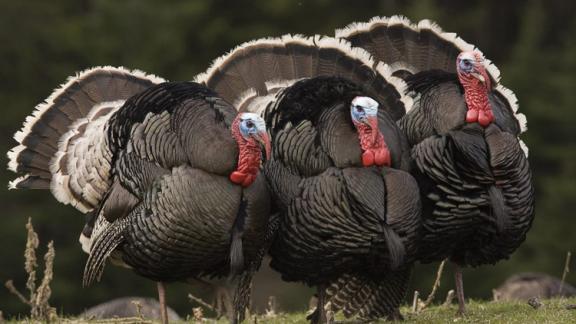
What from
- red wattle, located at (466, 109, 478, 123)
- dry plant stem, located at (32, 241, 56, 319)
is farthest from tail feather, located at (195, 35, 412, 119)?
dry plant stem, located at (32, 241, 56, 319)

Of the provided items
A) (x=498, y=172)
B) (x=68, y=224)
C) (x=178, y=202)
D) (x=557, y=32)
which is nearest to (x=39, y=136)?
(x=178, y=202)

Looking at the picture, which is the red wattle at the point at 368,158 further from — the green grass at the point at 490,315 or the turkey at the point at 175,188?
the green grass at the point at 490,315

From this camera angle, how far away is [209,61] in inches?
891

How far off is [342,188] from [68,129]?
2125 mm

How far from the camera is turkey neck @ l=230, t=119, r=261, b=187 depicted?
7.27 metres

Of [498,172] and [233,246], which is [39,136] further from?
[498,172]

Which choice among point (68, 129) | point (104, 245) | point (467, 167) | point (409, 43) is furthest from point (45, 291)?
point (409, 43)

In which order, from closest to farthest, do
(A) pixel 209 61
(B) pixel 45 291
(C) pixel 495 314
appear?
(B) pixel 45 291 → (C) pixel 495 314 → (A) pixel 209 61

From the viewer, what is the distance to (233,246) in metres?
7.28

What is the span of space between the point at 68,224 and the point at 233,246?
43.7 ft

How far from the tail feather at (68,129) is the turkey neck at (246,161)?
134 centimetres

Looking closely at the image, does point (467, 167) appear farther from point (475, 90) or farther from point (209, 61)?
point (209, 61)

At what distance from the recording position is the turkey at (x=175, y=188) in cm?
725

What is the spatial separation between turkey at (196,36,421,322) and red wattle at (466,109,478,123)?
42 centimetres
